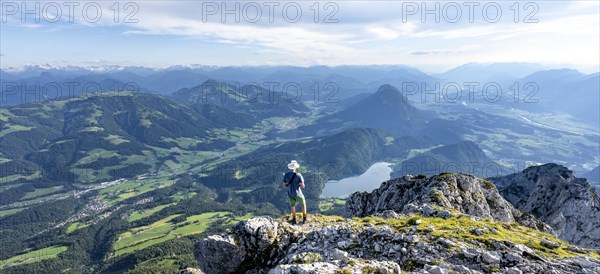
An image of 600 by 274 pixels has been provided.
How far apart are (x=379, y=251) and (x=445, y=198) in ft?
81.4

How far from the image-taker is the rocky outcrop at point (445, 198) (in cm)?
4309

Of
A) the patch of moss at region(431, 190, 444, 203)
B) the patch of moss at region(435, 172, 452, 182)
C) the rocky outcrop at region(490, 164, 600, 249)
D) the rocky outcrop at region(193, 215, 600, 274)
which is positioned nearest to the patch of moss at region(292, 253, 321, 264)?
the rocky outcrop at region(193, 215, 600, 274)

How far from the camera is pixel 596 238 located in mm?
58875

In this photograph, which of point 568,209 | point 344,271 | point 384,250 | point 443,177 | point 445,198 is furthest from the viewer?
point 568,209

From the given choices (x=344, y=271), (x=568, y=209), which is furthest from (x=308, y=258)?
(x=568, y=209)

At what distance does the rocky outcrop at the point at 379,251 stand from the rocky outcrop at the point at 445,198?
1524 centimetres

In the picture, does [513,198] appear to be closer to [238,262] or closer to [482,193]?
[482,193]

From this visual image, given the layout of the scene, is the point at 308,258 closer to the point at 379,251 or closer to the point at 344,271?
the point at 344,271

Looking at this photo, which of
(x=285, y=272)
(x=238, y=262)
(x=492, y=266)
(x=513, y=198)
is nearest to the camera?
(x=285, y=272)

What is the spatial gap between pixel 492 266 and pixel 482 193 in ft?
110

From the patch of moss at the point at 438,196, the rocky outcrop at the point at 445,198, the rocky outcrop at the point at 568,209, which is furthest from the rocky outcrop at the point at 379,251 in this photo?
the rocky outcrop at the point at 568,209

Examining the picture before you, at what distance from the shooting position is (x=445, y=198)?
42.0 metres

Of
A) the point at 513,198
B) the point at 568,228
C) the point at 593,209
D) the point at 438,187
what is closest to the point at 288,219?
→ the point at 438,187

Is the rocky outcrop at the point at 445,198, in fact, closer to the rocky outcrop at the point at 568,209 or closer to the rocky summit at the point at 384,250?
the rocky summit at the point at 384,250
